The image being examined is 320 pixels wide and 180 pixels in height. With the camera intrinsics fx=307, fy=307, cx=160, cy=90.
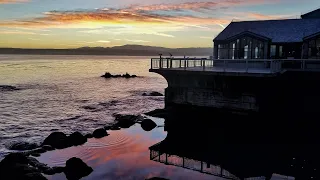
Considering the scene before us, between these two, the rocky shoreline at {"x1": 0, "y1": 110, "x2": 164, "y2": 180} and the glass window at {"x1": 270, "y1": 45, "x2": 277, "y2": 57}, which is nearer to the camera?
the rocky shoreline at {"x1": 0, "y1": 110, "x2": 164, "y2": 180}

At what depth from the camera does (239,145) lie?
71.8 ft

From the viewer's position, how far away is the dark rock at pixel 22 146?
21.4m

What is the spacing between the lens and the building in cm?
2812

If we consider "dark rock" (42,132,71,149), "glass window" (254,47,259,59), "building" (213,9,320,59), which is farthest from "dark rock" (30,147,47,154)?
"glass window" (254,47,259,59)

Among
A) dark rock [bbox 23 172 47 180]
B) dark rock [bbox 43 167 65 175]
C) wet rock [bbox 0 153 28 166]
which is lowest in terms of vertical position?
dark rock [bbox 43 167 65 175]

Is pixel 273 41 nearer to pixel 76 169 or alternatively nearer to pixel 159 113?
pixel 159 113

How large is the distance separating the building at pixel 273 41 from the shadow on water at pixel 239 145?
8.36 metres

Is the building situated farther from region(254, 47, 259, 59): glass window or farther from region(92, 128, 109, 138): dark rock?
region(92, 128, 109, 138): dark rock

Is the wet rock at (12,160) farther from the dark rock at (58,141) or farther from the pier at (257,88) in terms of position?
the pier at (257,88)

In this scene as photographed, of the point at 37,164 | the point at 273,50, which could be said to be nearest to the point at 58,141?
the point at 37,164

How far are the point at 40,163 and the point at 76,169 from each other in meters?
2.67

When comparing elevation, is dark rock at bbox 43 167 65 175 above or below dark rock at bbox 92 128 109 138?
below

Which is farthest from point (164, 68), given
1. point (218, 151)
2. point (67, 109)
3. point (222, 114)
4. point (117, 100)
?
point (117, 100)

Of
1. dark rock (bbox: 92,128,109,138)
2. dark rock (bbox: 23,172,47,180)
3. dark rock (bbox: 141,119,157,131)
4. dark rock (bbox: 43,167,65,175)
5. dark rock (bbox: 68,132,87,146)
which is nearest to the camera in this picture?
dark rock (bbox: 23,172,47,180)
